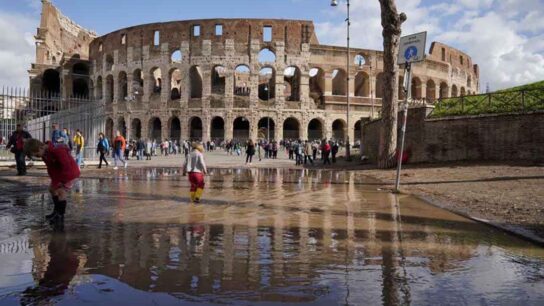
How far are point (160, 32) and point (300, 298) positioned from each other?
4414 cm

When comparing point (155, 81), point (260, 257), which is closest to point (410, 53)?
point (260, 257)

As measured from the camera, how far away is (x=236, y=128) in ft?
149

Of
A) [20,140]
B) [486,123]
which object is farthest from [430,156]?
[20,140]

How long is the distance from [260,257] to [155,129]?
44017 millimetres

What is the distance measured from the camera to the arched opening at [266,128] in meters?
43.6

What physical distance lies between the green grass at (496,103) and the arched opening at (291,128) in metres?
25.9

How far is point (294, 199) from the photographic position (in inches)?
344

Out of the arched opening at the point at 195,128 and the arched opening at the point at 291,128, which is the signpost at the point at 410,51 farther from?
the arched opening at the point at 195,128

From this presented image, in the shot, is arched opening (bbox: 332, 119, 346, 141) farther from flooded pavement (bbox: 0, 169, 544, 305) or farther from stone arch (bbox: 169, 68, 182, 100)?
flooded pavement (bbox: 0, 169, 544, 305)

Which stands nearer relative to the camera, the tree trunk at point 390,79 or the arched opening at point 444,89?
the tree trunk at point 390,79

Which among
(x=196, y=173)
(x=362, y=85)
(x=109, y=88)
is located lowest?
(x=196, y=173)

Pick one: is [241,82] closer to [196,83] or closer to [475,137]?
[196,83]

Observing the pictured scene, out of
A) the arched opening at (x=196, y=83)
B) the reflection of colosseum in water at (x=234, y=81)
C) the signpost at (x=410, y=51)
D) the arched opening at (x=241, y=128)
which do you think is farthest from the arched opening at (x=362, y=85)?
the signpost at (x=410, y=51)

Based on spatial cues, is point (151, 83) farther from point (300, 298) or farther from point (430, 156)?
point (300, 298)
